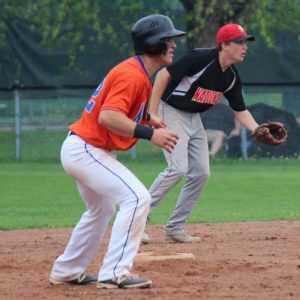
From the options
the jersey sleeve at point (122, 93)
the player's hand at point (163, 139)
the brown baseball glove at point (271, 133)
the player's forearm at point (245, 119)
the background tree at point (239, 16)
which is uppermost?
A: the jersey sleeve at point (122, 93)

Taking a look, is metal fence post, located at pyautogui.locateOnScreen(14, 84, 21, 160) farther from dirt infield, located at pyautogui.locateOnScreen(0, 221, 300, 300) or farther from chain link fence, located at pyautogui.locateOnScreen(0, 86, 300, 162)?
dirt infield, located at pyautogui.locateOnScreen(0, 221, 300, 300)

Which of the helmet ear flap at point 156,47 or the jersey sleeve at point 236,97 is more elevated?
the helmet ear flap at point 156,47

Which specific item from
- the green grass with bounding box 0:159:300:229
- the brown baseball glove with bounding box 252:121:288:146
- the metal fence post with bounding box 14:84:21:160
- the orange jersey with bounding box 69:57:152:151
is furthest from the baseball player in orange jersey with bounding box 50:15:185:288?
the metal fence post with bounding box 14:84:21:160

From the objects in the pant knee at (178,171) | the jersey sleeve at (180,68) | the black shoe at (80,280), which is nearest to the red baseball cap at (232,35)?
the jersey sleeve at (180,68)

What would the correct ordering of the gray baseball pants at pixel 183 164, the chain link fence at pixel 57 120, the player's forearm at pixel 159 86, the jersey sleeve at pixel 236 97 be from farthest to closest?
1. the chain link fence at pixel 57 120
2. the jersey sleeve at pixel 236 97
3. the gray baseball pants at pixel 183 164
4. the player's forearm at pixel 159 86

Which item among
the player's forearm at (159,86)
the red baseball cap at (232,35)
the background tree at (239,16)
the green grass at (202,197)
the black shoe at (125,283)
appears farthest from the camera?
the background tree at (239,16)

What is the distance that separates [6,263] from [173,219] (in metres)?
1.88

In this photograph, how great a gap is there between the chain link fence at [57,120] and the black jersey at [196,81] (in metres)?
11.6

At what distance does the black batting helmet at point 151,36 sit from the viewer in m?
6.40

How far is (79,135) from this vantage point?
641 cm

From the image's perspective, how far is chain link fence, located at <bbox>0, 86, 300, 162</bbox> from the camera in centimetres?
2061

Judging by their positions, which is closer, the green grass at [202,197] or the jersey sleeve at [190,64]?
the jersey sleeve at [190,64]

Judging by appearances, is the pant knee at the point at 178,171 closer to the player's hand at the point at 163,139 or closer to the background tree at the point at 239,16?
the player's hand at the point at 163,139

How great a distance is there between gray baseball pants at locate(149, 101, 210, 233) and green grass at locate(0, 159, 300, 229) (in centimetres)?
193
